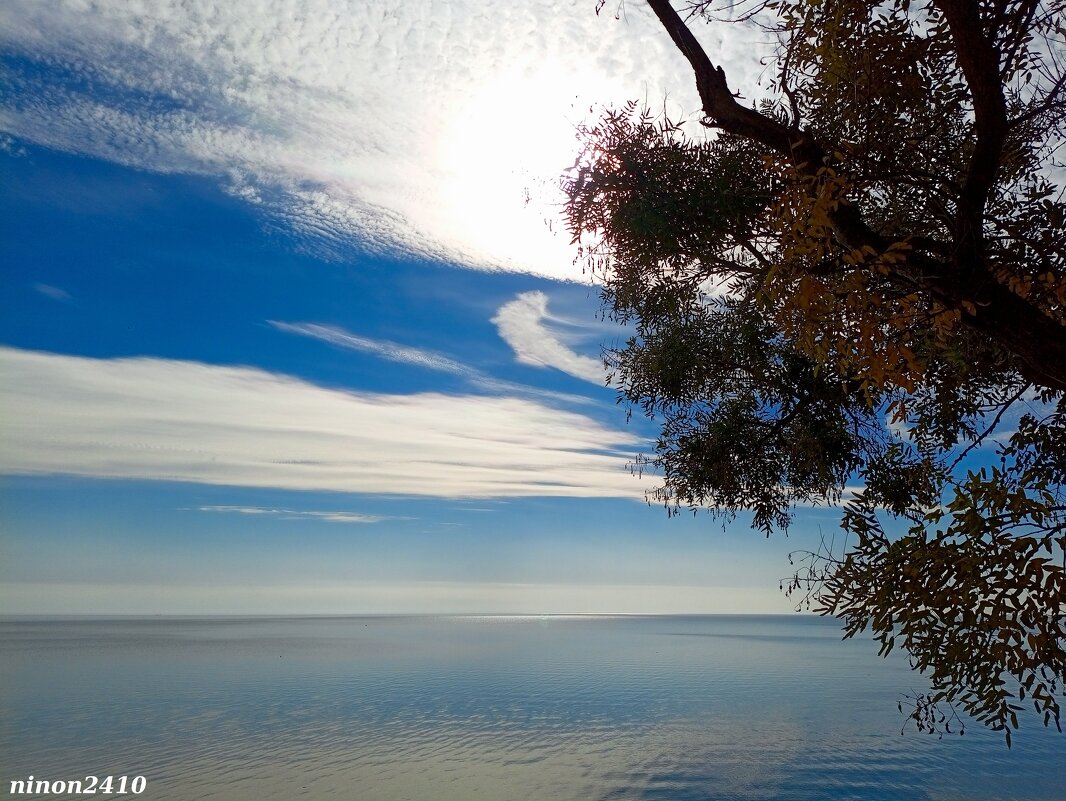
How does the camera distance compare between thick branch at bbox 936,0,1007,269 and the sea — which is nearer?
thick branch at bbox 936,0,1007,269

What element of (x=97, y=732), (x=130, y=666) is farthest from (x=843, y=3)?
(x=130, y=666)

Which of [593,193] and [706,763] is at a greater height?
[593,193]

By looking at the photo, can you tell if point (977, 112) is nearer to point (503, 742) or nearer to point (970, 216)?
point (970, 216)

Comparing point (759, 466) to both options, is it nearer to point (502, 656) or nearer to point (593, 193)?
point (593, 193)

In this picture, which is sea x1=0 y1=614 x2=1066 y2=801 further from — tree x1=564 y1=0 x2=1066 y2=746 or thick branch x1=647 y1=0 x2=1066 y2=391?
thick branch x1=647 y1=0 x2=1066 y2=391

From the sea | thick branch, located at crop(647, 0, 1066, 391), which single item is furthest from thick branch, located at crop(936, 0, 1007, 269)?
the sea

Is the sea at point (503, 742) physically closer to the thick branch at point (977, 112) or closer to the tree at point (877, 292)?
the tree at point (877, 292)

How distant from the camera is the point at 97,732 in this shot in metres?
40.5

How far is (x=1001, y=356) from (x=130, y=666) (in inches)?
4393

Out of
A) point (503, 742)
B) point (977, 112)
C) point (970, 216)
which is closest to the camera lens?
point (977, 112)

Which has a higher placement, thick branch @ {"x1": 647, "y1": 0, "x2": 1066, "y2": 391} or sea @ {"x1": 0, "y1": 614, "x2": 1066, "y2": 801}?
thick branch @ {"x1": 647, "y1": 0, "x2": 1066, "y2": 391}

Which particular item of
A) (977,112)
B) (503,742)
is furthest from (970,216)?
(503,742)

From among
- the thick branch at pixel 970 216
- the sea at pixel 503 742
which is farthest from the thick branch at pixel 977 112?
the sea at pixel 503 742

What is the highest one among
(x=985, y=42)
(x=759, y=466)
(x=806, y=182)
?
(x=985, y=42)
